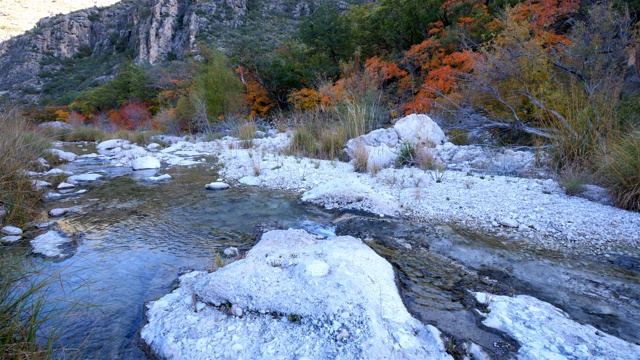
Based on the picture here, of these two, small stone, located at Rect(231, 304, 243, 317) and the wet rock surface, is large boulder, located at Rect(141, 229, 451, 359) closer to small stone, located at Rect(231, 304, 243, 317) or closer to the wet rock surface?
small stone, located at Rect(231, 304, 243, 317)

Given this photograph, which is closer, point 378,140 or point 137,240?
point 137,240

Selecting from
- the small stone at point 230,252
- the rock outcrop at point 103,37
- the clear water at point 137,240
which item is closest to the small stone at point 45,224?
the clear water at point 137,240

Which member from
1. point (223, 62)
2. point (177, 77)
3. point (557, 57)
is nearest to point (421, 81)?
point (557, 57)

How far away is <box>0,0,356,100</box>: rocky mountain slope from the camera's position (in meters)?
31.5

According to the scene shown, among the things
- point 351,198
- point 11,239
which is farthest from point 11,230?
point 351,198

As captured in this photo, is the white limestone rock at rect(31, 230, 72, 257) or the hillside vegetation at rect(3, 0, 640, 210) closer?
the white limestone rock at rect(31, 230, 72, 257)

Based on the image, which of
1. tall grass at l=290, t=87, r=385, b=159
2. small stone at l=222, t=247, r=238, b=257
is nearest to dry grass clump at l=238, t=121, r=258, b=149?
tall grass at l=290, t=87, r=385, b=159

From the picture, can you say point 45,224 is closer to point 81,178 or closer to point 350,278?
point 81,178

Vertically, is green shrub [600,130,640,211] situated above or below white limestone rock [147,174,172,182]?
above

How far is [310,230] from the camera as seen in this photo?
10.7ft

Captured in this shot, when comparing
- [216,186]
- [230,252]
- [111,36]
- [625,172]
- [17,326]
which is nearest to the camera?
[17,326]

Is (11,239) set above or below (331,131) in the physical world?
below

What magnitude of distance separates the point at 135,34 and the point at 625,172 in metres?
48.8

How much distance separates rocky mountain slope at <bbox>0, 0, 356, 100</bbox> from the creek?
1013 inches
